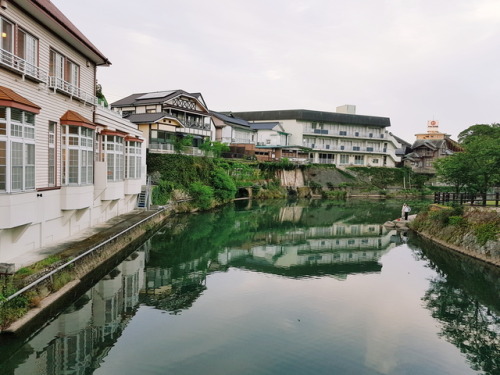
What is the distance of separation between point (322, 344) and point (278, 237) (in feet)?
51.4

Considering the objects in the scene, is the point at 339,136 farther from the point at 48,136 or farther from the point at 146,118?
the point at 48,136

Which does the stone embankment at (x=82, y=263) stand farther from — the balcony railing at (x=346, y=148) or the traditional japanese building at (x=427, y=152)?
the traditional japanese building at (x=427, y=152)

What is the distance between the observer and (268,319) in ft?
37.2

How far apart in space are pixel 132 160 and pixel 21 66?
1118 cm

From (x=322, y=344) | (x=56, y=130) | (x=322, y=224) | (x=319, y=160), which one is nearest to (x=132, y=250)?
(x=56, y=130)

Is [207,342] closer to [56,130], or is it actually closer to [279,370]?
[279,370]

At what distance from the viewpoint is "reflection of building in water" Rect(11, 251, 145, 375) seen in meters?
8.41

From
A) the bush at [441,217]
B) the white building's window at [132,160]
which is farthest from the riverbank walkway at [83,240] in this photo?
the bush at [441,217]

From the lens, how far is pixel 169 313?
11594 millimetres

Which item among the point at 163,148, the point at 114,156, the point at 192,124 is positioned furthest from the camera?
the point at 192,124

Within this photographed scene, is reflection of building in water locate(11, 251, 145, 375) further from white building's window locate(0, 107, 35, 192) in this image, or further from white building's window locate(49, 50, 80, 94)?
white building's window locate(49, 50, 80, 94)

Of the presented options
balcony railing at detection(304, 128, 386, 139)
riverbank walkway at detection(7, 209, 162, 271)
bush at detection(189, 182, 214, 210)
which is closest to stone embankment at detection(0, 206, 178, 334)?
riverbank walkway at detection(7, 209, 162, 271)

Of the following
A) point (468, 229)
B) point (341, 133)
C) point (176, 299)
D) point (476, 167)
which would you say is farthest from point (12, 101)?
point (341, 133)

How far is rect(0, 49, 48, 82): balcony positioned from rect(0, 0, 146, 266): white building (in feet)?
0.09
